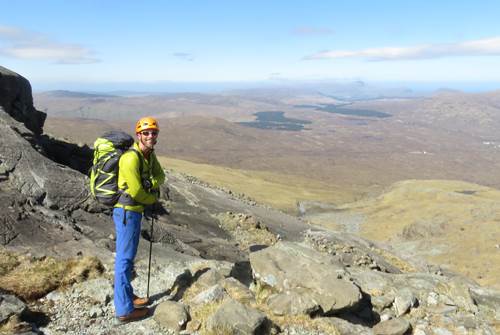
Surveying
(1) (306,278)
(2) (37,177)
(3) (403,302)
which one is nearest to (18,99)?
(2) (37,177)

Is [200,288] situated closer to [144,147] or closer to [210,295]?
[210,295]

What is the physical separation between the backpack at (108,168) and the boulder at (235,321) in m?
4.26

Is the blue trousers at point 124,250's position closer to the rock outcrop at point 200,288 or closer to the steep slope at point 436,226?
the rock outcrop at point 200,288

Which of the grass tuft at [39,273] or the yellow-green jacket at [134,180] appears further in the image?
the grass tuft at [39,273]

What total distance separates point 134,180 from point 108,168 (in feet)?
3.19

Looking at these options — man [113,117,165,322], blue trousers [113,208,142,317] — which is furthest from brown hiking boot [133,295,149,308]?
blue trousers [113,208,142,317]

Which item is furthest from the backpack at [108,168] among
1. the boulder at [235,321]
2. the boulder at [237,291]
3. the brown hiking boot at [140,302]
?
the boulder at [237,291]

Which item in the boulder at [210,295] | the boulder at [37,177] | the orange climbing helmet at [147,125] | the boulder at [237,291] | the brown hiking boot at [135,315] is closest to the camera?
the orange climbing helmet at [147,125]

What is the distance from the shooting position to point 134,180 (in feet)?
35.3

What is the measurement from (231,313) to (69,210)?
507 inches

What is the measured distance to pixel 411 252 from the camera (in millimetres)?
72500

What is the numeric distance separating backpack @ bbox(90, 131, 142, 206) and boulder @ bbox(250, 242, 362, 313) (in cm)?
603

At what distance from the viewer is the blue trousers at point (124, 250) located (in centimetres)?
1109

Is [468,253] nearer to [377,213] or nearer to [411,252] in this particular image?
[411,252]
